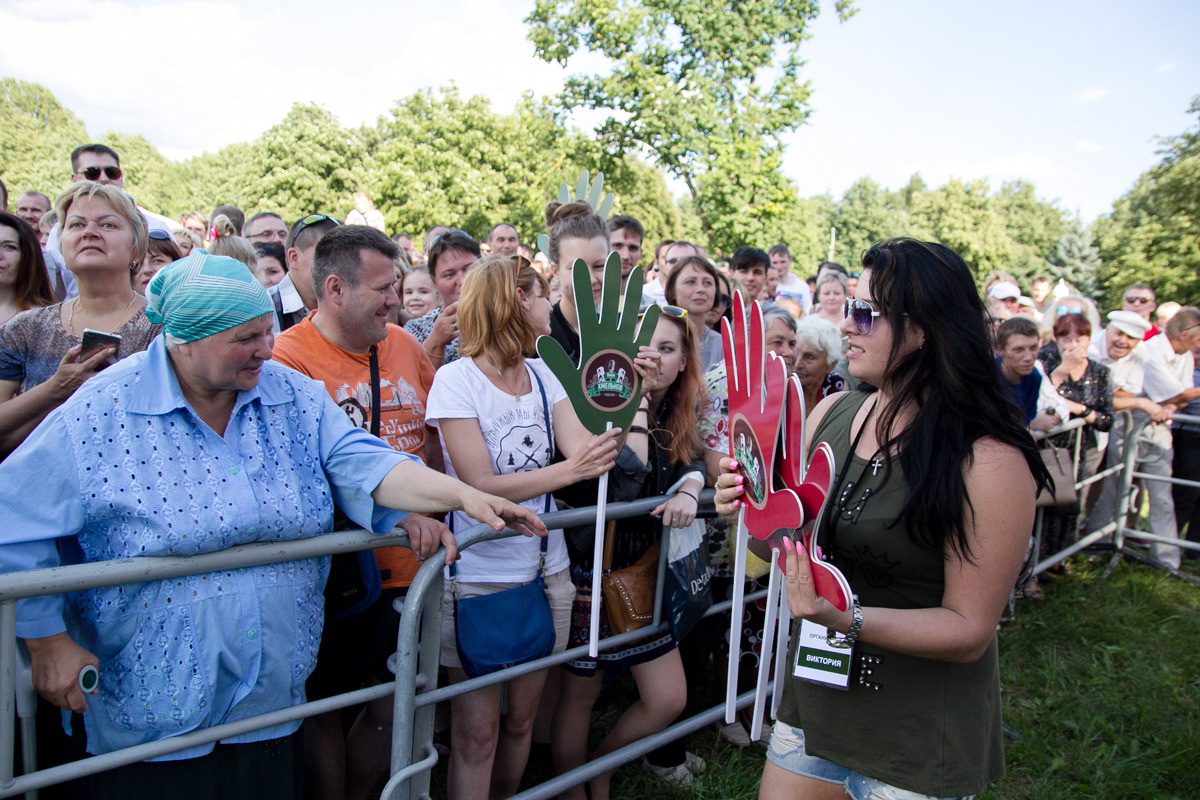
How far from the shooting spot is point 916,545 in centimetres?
174

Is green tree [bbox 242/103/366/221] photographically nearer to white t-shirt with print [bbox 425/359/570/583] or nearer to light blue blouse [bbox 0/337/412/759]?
white t-shirt with print [bbox 425/359/570/583]

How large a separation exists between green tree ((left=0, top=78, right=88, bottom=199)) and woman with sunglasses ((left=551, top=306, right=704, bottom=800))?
38401mm

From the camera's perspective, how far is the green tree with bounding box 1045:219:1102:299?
3747 centimetres

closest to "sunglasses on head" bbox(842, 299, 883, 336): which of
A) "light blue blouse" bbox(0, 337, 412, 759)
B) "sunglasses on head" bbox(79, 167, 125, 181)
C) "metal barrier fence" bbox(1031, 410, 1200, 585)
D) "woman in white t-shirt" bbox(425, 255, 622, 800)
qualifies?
"woman in white t-shirt" bbox(425, 255, 622, 800)

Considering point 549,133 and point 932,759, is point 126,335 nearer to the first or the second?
point 932,759

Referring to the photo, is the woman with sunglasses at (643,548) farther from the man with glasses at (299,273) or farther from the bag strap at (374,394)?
the man with glasses at (299,273)

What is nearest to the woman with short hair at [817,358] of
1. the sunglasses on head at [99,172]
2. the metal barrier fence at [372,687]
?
the metal barrier fence at [372,687]

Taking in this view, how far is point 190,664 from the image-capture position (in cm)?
170

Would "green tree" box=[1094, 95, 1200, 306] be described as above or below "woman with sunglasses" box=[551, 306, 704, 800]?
above

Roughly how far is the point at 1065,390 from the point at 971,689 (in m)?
4.73

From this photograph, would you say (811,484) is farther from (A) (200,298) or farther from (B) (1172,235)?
(B) (1172,235)

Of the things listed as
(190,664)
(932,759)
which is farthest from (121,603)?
(932,759)

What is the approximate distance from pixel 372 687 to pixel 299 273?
237 centimetres

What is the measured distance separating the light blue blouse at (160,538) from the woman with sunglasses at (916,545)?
116 cm
